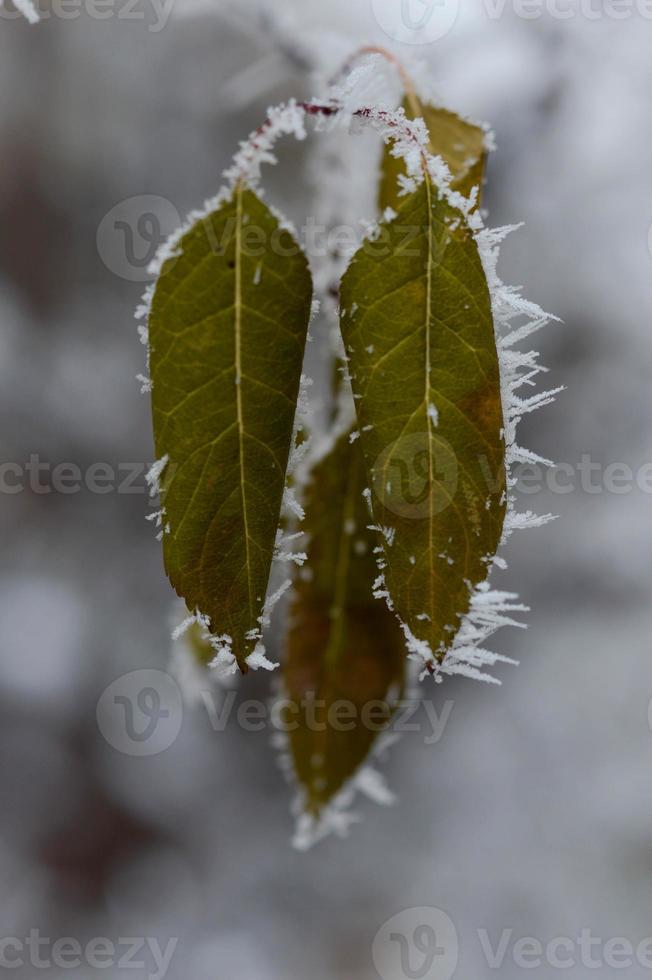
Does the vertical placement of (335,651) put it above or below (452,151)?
below

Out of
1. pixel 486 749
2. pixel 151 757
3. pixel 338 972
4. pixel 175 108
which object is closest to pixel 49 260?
pixel 175 108

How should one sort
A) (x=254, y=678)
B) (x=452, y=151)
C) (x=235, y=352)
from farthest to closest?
(x=254, y=678)
(x=452, y=151)
(x=235, y=352)

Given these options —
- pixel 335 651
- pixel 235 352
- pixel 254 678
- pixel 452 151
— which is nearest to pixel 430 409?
pixel 235 352

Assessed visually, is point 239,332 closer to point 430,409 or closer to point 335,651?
point 430,409

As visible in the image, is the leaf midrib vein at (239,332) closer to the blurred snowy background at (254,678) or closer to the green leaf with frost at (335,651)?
the green leaf with frost at (335,651)

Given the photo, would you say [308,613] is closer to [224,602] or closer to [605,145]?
[224,602]

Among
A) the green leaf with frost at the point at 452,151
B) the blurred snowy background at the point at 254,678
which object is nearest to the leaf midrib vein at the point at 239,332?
the green leaf with frost at the point at 452,151

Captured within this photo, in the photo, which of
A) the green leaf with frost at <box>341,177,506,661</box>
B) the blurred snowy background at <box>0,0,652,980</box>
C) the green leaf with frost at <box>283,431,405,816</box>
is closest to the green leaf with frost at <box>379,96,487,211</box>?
the green leaf with frost at <box>341,177,506,661</box>

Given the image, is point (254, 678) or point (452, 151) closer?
point (452, 151)
